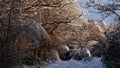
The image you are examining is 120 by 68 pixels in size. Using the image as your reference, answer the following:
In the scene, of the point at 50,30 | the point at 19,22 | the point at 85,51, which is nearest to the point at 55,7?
the point at 50,30

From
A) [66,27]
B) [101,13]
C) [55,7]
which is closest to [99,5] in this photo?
[101,13]

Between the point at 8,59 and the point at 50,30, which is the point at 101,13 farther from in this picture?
the point at 8,59

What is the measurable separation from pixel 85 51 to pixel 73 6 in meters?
2.46

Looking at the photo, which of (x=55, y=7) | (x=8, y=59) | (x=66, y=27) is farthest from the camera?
(x=66, y=27)

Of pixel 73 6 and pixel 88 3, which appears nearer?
pixel 88 3

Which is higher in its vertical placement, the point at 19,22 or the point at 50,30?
the point at 19,22

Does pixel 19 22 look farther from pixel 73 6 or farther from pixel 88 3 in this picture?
pixel 73 6

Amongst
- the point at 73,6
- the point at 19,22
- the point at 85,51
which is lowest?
the point at 85,51

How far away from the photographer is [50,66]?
14609mm

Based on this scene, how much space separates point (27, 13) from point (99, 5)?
2724 mm

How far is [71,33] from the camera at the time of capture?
755 inches

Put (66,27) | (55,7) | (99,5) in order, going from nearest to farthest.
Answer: (99,5) → (55,7) → (66,27)

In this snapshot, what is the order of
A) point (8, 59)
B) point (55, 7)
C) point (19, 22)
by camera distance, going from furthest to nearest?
point (55, 7)
point (19, 22)
point (8, 59)

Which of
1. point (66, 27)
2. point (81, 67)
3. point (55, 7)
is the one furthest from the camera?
point (66, 27)
